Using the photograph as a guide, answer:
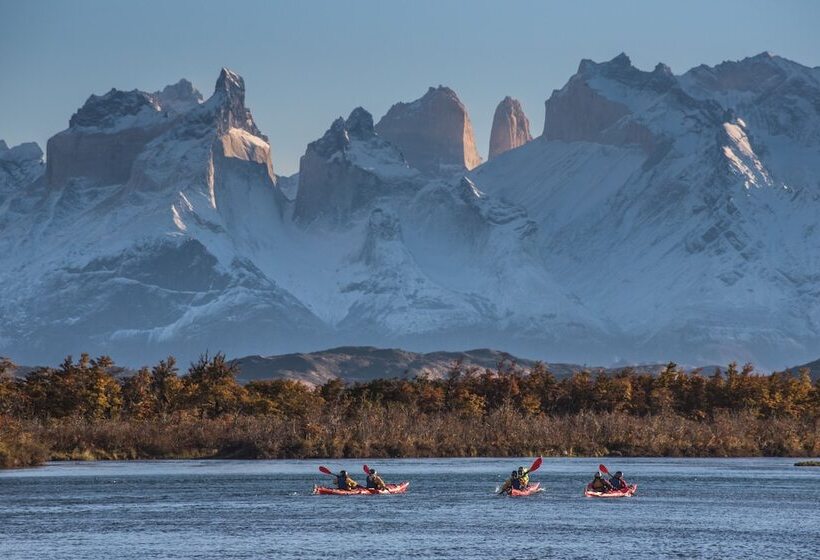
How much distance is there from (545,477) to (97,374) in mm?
48431

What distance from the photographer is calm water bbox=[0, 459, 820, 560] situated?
274 ft

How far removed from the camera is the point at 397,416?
152 metres

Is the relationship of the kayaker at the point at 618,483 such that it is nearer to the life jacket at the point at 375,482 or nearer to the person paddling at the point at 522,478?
the person paddling at the point at 522,478

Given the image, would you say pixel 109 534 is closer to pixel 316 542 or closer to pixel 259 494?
pixel 316 542

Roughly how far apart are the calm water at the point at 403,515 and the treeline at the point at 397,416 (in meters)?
9.75

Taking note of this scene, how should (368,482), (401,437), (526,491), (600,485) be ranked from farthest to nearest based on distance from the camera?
(401,437) → (368,482) → (526,491) → (600,485)

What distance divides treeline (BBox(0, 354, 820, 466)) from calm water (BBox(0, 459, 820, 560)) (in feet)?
32.0

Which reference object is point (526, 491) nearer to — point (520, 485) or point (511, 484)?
point (520, 485)

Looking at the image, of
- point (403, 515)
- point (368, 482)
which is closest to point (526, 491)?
point (368, 482)

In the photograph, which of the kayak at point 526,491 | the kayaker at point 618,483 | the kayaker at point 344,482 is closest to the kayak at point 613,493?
the kayaker at point 618,483

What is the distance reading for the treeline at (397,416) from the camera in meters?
142

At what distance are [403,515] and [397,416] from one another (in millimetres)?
54953

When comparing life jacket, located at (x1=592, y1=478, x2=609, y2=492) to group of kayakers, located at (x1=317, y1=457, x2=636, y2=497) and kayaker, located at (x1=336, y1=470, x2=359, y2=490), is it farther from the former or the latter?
kayaker, located at (x1=336, y1=470, x2=359, y2=490)

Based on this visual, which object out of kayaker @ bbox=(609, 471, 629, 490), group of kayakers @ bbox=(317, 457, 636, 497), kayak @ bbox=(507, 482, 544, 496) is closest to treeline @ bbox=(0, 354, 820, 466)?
group of kayakers @ bbox=(317, 457, 636, 497)
